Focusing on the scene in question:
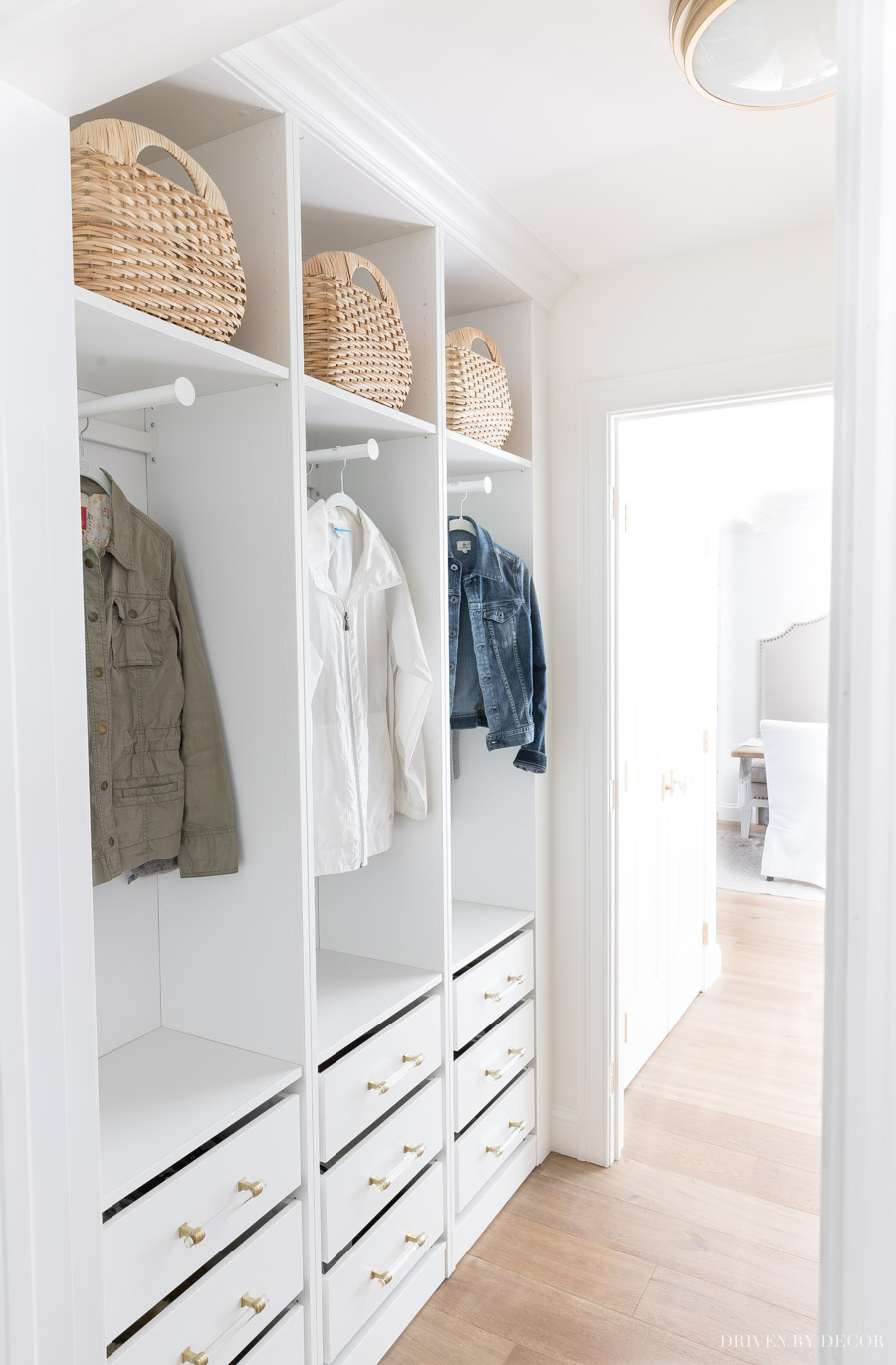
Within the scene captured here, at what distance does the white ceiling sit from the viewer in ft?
4.80

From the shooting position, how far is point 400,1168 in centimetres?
194

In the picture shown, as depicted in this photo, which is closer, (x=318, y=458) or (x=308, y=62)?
(x=308, y=62)

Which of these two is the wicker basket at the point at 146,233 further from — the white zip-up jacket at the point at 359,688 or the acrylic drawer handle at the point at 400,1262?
the acrylic drawer handle at the point at 400,1262

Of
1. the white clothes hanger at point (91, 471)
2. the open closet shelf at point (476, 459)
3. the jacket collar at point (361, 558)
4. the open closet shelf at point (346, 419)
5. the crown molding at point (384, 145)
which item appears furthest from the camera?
the open closet shelf at point (476, 459)

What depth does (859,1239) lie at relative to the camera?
1.88ft

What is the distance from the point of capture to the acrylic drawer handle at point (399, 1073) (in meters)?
1.84

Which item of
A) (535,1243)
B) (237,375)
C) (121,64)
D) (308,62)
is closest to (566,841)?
(535,1243)

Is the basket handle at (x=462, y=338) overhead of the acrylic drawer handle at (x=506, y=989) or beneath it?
overhead

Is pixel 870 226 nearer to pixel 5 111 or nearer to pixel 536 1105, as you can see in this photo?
pixel 5 111

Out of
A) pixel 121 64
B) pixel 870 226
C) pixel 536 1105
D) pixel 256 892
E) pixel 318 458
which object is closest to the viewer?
pixel 870 226

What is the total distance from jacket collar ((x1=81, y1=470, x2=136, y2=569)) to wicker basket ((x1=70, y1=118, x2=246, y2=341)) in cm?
32

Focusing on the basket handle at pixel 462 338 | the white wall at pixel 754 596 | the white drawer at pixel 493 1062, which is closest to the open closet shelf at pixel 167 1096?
the white drawer at pixel 493 1062

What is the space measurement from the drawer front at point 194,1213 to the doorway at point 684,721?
1.39 metres

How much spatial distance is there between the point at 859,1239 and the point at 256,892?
127 cm
